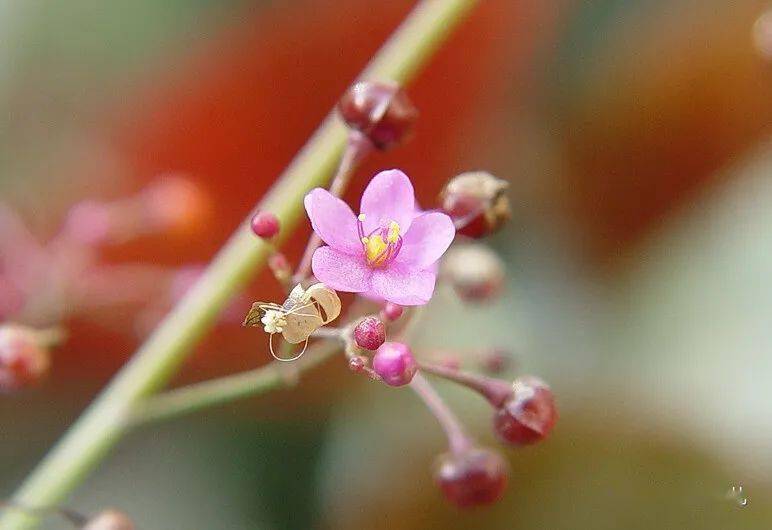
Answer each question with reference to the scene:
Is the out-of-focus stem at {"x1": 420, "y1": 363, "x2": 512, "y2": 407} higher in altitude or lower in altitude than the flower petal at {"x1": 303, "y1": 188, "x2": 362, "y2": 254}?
lower

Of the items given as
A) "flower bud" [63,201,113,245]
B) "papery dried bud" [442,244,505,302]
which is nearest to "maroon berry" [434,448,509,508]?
"papery dried bud" [442,244,505,302]

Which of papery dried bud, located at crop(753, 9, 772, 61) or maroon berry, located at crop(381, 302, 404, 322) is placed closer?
maroon berry, located at crop(381, 302, 404, 322)

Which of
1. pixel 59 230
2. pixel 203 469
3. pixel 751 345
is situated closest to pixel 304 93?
pixel 59 230

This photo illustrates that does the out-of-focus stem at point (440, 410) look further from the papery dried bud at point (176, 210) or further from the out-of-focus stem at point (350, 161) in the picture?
the papery dried bud at point (176, 210)

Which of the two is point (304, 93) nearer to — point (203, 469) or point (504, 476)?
point (203, 469)

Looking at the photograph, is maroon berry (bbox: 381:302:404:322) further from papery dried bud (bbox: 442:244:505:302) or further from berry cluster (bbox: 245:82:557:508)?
papery dried bud (bbox: 442:244:505:302)

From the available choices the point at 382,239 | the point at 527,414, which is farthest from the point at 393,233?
the point at 527,414

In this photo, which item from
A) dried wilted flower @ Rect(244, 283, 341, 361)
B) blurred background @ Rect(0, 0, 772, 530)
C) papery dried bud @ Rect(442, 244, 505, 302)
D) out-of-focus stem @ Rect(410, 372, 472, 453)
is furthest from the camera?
blurred background @ Rect(0, 0, 772, 530)
